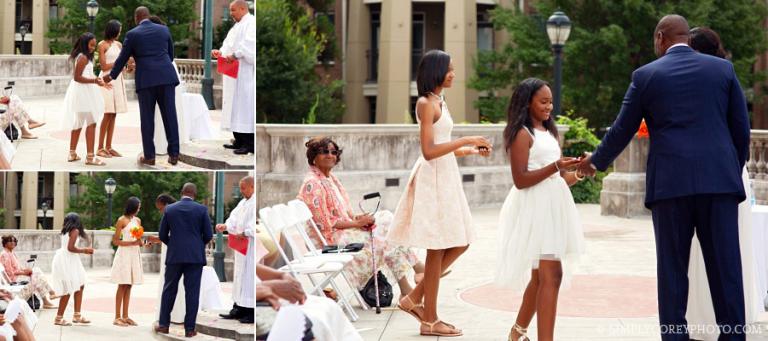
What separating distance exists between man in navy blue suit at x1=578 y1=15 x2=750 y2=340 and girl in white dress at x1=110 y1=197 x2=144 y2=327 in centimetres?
310

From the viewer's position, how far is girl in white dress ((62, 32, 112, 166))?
162 inches

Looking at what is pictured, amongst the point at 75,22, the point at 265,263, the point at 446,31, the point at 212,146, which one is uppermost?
the point at 446,31

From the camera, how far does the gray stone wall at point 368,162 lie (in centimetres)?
1839

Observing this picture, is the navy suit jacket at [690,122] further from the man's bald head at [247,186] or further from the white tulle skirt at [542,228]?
the man's bald head at [247,186]

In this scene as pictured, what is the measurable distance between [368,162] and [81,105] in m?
15.3

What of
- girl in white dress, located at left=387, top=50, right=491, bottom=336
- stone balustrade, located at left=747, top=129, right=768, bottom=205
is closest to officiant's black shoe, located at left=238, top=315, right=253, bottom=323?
girl in white dress, located at left=387, top=50, right=491, bottom=336

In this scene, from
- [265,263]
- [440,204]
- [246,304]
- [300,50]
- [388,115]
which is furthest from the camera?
[388,115]

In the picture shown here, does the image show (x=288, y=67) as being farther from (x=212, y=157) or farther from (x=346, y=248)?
(x=212, y=157)

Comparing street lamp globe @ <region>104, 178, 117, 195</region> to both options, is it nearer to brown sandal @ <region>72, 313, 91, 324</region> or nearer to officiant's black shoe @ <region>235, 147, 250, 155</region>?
officiant's black shoe @ <region>235, 147, 250, 155</region>

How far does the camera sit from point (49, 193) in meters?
4.18

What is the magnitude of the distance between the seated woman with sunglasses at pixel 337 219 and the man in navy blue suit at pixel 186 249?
442 centimetres

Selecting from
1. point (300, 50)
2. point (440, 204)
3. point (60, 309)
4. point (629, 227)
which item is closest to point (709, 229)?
point (440, 204)

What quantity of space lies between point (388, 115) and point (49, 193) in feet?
143

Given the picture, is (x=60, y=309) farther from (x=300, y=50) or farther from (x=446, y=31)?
(x=446, y=31)
